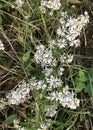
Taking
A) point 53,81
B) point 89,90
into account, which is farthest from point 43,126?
point 89,90

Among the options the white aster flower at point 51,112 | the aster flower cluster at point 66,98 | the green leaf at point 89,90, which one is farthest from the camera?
the green leaf at point 89,90

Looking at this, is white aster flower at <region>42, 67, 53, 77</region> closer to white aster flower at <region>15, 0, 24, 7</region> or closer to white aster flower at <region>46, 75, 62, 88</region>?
white aster flower at <region>46, 75, 62, 88</region>

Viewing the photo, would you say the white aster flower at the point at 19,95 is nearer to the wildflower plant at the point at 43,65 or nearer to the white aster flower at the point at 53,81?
the wildflower plant at the point at 43,65

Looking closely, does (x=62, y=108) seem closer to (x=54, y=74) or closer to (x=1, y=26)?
(x=54, y=74)

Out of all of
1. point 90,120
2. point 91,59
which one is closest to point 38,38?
point 91,59

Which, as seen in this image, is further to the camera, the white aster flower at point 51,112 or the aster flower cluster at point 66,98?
the white aster flower at point 51,112

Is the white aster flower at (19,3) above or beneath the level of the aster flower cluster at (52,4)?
above

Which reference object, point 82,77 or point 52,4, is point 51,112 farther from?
point 52,4

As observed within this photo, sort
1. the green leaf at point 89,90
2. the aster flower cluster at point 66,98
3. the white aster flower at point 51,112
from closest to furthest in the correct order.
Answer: the aster flower cluster at point 66,98 → the white aster flower at point 51,112 → the green leaf at point 89,90

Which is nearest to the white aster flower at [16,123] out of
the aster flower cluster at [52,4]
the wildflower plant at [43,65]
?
the wildflower plant at [43,65]
